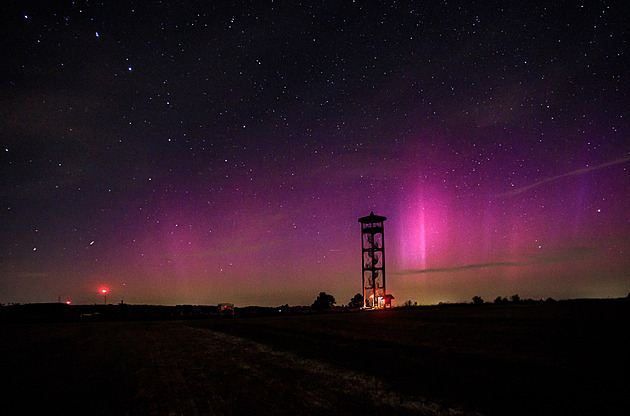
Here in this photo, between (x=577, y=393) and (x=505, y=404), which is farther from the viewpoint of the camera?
(x=577, y=393)

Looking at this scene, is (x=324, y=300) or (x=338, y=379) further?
(x=324, y=300)

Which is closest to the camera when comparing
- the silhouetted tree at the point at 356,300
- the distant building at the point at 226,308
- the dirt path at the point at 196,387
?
the dirt path at the point at 196,387

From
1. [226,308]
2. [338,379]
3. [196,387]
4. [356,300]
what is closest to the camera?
[196,387]

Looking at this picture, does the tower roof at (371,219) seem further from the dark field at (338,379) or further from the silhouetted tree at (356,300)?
the dark field at (338,379)

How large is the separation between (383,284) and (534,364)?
59284 mm

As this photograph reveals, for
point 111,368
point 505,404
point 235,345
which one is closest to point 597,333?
point 505,404

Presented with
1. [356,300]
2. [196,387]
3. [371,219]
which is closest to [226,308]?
[371,219]

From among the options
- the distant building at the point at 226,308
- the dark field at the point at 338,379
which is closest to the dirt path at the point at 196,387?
the dark field at the point at 338,379

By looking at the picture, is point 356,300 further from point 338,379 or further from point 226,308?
point 338,379

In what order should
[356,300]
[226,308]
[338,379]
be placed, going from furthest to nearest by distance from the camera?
[356,300] < [226,308] < [338,379]

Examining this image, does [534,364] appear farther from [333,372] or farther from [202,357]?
[202,357]

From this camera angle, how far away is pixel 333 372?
32.3ft

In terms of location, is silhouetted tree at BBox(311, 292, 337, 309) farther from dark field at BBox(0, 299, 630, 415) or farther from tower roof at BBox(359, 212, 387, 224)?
dark field at BBox(0, 299, 630, 415)

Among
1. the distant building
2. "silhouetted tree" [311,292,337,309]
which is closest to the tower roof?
the distant building
